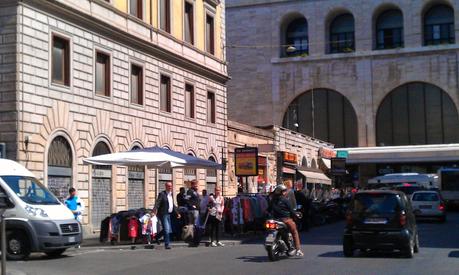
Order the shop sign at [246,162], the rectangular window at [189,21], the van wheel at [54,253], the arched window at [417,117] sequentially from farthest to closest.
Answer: the arched window at [417,117], the rectangular window at [189,21], the shop sign at [246,162], the van wheel at [54,253]

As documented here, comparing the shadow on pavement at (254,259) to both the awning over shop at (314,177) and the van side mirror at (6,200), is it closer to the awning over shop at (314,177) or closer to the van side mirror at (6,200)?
the van side mirror at (6,200)

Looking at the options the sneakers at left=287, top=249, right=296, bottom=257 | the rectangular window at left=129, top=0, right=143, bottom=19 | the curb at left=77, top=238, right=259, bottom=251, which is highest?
the rectangular window at left=129, top=0, right=143, bottom=19

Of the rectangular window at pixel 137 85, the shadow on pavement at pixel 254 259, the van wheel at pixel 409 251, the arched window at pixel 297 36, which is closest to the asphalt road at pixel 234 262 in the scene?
the shadow on pavement at pixel 254 259

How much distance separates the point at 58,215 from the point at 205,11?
23.9m

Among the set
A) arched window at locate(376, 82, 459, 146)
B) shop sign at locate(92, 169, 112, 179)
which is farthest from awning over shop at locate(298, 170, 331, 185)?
shop sign at locate(92, 169, 112, 179)

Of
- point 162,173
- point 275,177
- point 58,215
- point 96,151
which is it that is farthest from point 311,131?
point 58,215

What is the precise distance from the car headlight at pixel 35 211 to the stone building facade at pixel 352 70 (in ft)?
179

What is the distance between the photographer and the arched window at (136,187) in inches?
1196

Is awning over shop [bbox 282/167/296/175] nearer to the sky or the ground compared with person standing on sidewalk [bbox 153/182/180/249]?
nearer to the sky

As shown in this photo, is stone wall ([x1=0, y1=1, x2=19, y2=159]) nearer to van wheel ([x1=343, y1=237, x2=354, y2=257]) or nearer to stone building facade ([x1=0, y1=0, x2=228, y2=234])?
stone building facade ([x1=0, y1=0, x2=228, y2=234])

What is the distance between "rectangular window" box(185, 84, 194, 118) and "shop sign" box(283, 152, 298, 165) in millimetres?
11970

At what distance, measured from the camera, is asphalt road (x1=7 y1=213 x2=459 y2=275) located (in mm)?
14414

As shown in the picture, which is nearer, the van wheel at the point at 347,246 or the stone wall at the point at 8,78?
the van wheel at the point at 347,246

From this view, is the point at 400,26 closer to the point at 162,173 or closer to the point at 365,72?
the point at 365,72
